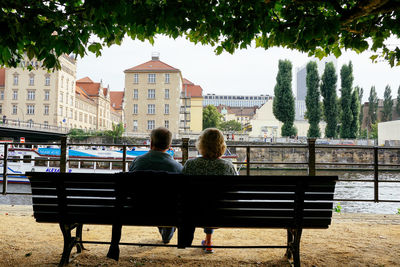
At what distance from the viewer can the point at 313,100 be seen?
166 ft

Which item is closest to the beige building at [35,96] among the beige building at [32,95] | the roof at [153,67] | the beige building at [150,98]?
the beige building at [32,95]

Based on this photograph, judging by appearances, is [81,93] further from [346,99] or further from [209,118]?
[346,99]

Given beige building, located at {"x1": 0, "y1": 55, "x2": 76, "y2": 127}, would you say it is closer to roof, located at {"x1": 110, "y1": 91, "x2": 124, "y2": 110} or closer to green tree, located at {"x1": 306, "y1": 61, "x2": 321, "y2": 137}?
roof, located at {"x1": 110, "y1": 91, "x2": 124, "y2": 110}

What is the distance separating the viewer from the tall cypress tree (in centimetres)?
5019

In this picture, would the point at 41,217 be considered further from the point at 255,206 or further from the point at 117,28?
the point at 117,28

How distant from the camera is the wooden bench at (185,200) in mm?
2576

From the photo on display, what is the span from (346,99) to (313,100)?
195 inches

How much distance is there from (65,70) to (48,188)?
73.6m

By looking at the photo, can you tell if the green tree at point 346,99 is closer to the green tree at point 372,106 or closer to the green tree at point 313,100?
the green tree at point 313,100

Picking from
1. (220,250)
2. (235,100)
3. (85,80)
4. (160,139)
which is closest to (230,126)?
(85,80)

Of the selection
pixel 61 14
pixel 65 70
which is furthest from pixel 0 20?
pixel 65 70

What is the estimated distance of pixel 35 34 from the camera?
10.9 feet

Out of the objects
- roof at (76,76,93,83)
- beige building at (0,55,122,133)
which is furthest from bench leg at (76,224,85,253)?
roof at (76,76,93,83)

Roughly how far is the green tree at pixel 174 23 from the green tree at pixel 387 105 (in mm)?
97186
